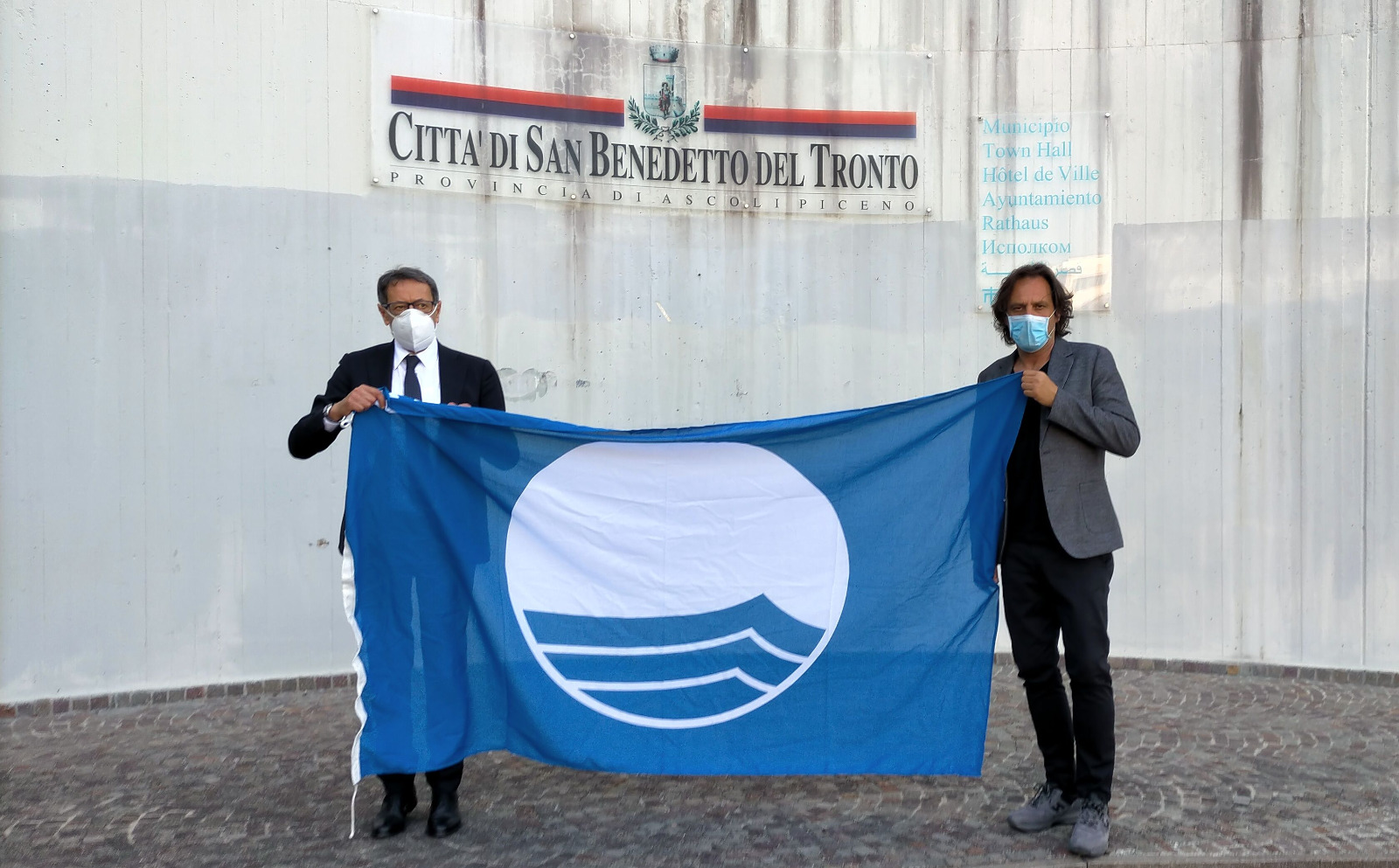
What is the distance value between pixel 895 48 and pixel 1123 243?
1.83 meters

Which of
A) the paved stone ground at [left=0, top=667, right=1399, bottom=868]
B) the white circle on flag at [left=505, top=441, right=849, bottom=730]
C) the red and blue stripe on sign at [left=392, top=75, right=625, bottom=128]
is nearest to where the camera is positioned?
the paved stone ground at [left=0, top=667, right=1399, bottom=868]

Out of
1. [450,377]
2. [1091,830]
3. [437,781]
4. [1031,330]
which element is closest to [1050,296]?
[1031,330]

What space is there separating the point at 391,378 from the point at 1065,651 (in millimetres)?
2582

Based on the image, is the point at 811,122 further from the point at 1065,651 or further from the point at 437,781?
the point at 437,781

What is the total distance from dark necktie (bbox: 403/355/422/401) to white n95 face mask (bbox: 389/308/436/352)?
0.08 m

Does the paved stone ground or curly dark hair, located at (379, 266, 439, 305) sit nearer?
the paved stone ground

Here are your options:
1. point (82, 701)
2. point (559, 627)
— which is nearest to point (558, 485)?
point (559, 627)

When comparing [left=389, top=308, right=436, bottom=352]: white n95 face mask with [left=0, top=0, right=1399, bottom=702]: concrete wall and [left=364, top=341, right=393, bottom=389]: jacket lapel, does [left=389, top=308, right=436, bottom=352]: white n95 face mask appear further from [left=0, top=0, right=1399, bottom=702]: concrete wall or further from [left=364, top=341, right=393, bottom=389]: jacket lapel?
[left=0, top=0, right=1399, bottom=702]: concrete wall

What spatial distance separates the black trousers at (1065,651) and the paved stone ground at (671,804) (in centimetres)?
28

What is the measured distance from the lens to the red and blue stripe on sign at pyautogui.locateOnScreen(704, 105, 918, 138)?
7363mm

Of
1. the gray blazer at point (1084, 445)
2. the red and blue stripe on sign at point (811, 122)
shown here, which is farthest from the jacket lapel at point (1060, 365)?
the red and blue stripe on sign at point (811, 122)

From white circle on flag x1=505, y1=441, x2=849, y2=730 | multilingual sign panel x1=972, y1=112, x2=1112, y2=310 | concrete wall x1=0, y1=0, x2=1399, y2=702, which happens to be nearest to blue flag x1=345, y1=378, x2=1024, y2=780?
white circle on flag x1=505, y1=441, x2=849, y2=730

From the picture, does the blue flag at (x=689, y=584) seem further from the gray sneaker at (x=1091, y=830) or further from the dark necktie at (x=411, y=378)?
the gray sneaker at (x=1091, y=830)

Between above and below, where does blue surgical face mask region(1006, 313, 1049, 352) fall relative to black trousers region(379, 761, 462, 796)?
above
